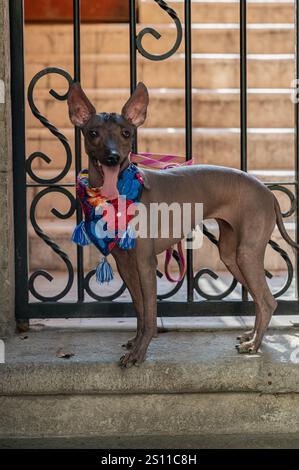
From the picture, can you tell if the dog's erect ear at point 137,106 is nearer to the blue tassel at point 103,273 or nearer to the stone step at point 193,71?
the blue tassel at point 103,273

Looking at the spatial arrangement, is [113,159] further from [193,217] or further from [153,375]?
[153,375]

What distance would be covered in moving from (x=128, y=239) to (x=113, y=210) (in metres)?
0.13

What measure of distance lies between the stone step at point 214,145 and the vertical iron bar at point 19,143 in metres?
2.11

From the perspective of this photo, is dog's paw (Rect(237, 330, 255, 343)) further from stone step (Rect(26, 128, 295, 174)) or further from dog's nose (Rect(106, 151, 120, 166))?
stone step (Rect(26, 128, 295, 174))

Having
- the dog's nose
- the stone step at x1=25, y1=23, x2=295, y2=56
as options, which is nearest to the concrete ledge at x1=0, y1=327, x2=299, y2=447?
the dog's nose

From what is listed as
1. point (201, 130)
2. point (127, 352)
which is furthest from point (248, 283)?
point (201, 130)

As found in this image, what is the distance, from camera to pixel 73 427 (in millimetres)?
3506

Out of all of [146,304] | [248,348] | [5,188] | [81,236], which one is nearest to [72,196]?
[5,188]

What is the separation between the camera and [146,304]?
3434mm

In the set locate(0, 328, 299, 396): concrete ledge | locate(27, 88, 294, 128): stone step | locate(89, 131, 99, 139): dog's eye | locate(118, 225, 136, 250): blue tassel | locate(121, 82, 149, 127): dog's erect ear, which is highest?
locate(27, 88, 294, 128): stone step

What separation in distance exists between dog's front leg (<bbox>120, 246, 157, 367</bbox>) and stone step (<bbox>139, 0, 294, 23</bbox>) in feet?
12.7

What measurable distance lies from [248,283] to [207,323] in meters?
0.61

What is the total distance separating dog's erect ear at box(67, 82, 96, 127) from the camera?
10.9ft

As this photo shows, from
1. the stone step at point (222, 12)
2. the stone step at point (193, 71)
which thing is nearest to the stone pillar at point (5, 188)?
the stone step at point (193, 71)
